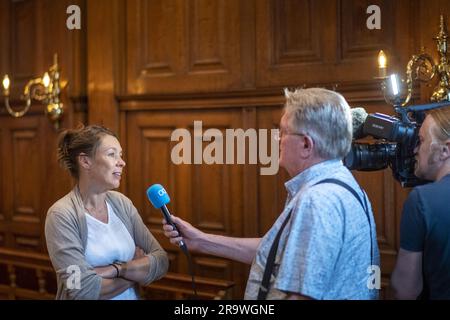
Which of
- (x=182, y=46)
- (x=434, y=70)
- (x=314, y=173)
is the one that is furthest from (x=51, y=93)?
(x=314, y=173)

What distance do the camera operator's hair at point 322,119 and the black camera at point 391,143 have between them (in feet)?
0.90

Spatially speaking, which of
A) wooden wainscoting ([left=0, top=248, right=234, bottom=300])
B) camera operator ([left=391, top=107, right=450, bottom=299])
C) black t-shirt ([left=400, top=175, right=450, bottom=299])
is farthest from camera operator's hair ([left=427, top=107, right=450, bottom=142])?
wooden wainscoting ([left=0, top=248, right=234, bottom=300])

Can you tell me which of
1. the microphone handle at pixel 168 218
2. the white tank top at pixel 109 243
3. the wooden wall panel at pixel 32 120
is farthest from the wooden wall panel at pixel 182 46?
the microphone handle at pixel 168 218

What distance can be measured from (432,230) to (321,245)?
0.37m

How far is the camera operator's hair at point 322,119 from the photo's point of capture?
5.23 feet

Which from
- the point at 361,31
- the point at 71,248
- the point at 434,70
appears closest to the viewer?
the point at 71,248

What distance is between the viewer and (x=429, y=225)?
1673 mm

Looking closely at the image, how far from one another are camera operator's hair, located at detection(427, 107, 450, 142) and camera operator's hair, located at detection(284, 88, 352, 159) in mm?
309

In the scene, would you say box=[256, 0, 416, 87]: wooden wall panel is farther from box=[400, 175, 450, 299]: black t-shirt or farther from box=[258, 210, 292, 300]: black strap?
box=[258, 210, 292, 300]: black strap

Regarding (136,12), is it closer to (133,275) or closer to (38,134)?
(38,134)

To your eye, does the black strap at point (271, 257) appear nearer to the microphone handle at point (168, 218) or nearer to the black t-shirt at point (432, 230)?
the black t-shirt at point (432, 230)

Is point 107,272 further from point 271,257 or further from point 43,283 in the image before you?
point 43,283
